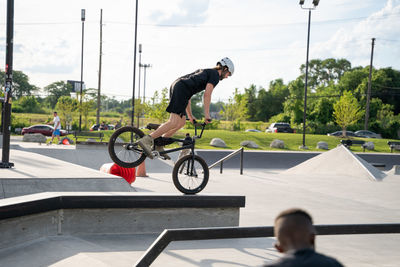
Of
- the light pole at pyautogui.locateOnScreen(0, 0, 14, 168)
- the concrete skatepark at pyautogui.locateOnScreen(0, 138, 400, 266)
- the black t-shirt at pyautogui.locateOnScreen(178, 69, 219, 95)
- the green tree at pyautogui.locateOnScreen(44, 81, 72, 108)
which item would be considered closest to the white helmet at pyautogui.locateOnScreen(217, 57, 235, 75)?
the black t-shirt at pyautogui.locateOnScreen(178, 69, 219, 95)

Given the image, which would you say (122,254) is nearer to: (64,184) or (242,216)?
(64,184)

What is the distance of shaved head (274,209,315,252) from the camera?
1.74 metres

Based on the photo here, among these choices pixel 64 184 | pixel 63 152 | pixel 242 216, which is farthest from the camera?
pixel 63 152

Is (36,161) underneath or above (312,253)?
underneath

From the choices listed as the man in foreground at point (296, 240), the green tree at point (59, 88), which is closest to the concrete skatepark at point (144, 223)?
the man in foreground at point (296, 240)

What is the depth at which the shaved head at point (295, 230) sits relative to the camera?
1741mm

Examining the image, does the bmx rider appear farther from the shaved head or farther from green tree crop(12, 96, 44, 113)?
green tree crop(12, 96, 44, 113)

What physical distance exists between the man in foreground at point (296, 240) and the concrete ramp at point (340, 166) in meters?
15.3

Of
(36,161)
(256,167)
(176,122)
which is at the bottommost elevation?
(256,167)

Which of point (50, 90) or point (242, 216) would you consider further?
point (50, 90)

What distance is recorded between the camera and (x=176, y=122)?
20.5 ft

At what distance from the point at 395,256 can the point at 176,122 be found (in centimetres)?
373

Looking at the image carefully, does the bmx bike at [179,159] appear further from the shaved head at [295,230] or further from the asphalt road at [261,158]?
the asphalt road at [261,158]

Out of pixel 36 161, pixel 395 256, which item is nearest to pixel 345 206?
pixel 395 256
